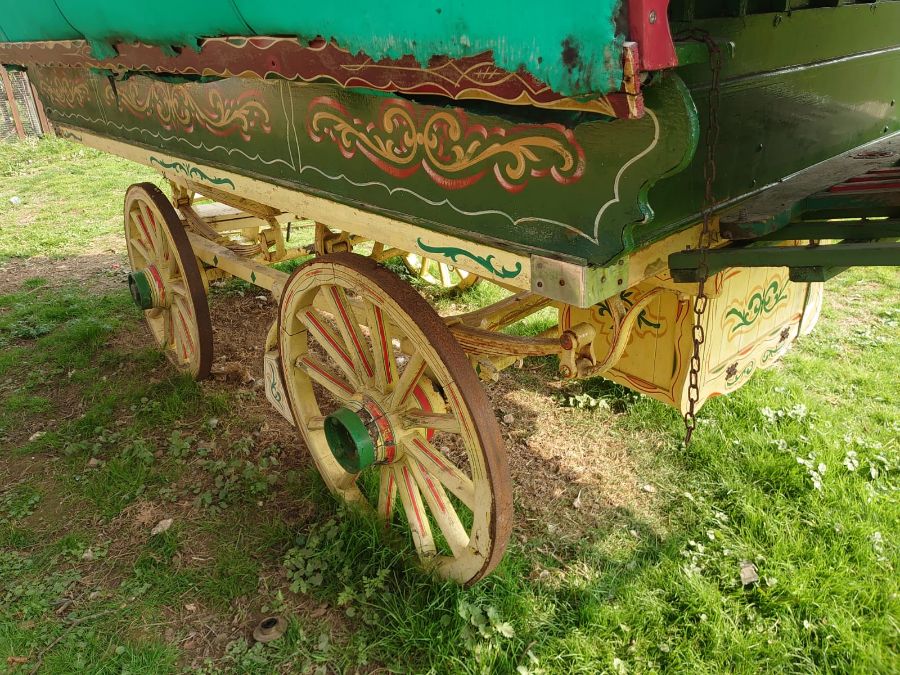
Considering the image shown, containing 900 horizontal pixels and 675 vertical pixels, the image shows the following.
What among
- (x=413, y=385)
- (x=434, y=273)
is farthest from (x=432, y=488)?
(x=434, y=273)

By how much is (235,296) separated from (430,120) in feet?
13.0

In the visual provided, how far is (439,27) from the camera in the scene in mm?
1432

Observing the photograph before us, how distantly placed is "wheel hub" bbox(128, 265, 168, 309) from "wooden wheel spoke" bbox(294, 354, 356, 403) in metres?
1.60

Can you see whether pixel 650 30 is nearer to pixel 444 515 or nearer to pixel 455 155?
pixel 455 155

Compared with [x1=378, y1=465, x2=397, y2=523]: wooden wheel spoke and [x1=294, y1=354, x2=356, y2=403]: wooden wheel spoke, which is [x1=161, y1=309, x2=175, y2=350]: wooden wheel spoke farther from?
[x1=378, y1=465, x2=397, y2=523]: wooden wheel spoke

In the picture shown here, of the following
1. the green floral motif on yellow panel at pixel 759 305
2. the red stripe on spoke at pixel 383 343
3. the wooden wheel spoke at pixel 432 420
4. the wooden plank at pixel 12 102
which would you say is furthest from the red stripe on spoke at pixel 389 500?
the wooden plank at pixel 12 102

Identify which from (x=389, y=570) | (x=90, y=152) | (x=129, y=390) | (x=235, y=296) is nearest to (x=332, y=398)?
(x=129, y=390)

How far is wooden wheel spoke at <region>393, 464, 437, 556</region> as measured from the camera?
247 centimetres

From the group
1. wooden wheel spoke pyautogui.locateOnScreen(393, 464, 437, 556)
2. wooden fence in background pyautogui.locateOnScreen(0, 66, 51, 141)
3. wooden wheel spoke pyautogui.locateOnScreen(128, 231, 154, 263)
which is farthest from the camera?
wooden fence in background pyautogui.locateOnScreen(0, 66, 51, 141)

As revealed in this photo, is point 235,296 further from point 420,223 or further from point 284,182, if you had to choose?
point 420,223

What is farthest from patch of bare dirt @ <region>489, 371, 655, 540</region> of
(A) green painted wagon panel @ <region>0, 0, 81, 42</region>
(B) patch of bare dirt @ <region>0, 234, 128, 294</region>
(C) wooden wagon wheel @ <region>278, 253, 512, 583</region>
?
(B) patch of bare dirt @ <region>0, 234, 128, 294</region>

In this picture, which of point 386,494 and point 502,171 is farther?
point 386,494

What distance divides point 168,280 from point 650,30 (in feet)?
11.2

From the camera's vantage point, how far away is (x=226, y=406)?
3750mm
